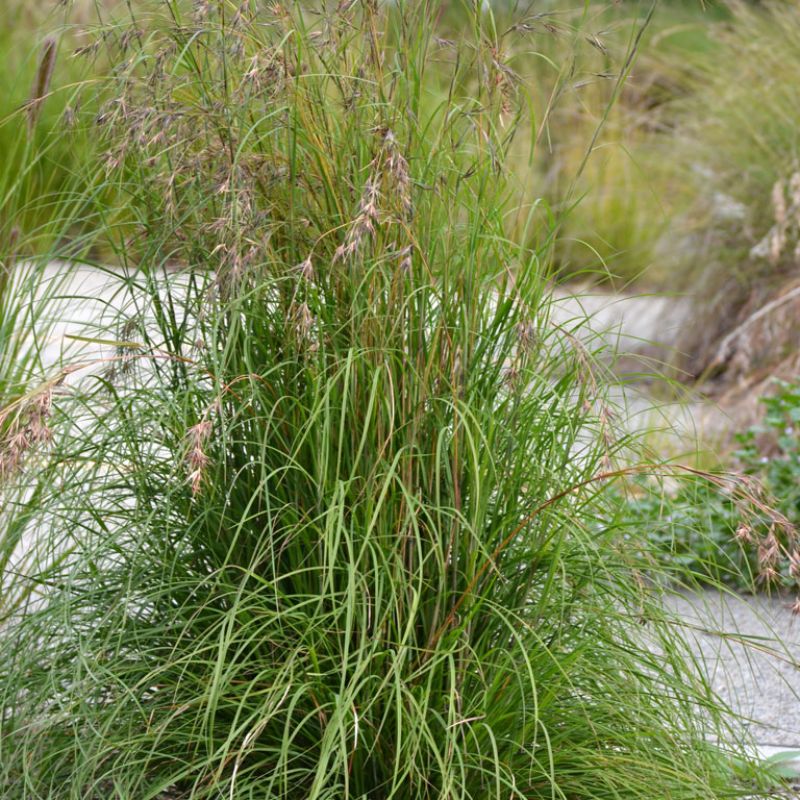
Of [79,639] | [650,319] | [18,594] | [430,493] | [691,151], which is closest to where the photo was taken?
[79,639]

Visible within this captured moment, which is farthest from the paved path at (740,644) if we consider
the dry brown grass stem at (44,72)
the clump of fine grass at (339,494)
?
the dry brown grass stem at (44,72)

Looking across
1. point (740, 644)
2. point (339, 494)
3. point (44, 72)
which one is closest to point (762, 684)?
point (740, 644)

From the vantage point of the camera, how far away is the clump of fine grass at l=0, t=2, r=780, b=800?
80.8 inches

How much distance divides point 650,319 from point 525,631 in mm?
5738

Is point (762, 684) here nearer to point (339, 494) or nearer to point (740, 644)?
point (740, 644)

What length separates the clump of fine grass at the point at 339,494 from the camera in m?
2.05

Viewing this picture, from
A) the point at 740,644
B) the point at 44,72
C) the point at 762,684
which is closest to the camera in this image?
the point at 44,72

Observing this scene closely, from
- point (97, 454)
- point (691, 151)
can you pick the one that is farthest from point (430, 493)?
point (691, 151)

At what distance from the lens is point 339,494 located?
2094 millimetres

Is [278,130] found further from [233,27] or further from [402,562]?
[402,562]

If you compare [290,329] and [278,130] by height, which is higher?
[278,130]

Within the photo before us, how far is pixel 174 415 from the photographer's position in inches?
90.4

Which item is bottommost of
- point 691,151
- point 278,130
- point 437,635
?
point 437,635

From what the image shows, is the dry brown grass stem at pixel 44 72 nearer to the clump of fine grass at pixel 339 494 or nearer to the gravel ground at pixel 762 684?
the clump of fine grass at pixel 339 494
